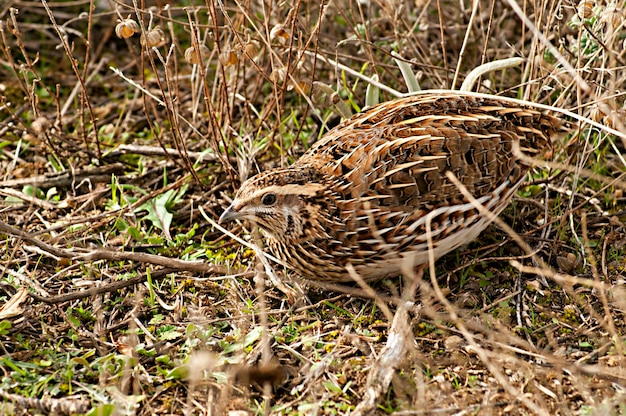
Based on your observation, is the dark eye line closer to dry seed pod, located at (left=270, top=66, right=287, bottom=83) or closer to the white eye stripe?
the white eye stripe

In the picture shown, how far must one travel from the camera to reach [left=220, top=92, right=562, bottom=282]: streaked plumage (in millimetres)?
4676

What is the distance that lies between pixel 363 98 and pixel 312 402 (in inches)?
117

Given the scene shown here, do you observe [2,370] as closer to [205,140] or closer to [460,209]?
[205,140]

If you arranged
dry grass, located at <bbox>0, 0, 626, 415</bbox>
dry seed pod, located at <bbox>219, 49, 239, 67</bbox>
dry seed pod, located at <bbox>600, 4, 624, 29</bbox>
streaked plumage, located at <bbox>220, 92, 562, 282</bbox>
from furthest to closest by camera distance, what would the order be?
dry seed pod, located at <bbox>219, 49, 239, 67</bbox>
streaked plumage, located at <bbox>220, 92, 562, 282</bbox>
dry seed pod, located at <bbox>600, 4, 624, 29</bbox>
dry grass, located at <bbox>0, 0, 626, 415</bbox>

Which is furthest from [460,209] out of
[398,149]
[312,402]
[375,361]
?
[312,402]

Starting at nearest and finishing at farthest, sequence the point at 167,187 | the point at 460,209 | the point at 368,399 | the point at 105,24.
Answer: the point at 368,399 < the point at 460,209 < the point at 167,187 < the point at 105,24

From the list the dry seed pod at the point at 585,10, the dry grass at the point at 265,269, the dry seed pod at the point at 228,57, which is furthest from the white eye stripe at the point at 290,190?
the dry seed pod at the point at 585,10

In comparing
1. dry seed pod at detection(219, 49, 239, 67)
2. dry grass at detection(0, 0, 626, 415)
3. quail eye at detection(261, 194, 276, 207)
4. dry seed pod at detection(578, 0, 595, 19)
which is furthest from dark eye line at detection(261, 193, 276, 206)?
dry seed pod at detection(578, 0, 595, 19)

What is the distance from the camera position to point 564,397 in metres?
4.12

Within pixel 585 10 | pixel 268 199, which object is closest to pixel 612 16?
pixel 585 10

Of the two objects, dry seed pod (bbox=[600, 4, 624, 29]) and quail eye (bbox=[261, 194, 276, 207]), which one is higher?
dry seed pod (bbox=[600, 4, 624, 29])

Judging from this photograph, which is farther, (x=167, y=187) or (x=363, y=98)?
(x=363, y=98)

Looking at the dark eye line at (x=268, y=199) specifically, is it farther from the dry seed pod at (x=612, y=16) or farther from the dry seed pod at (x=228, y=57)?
the dry seed pod at (x=612, y=16)

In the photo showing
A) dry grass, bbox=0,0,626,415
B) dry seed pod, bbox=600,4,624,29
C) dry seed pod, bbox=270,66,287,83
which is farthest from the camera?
dry seed pod, bbox=270,66,287,83
